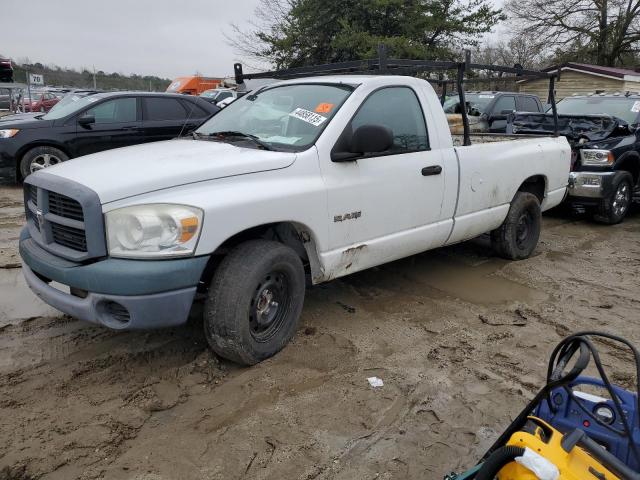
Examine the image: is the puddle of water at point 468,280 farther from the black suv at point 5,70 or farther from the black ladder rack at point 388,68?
the black suv at point 5,70

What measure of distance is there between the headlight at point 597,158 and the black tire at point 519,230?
2362 millimetres

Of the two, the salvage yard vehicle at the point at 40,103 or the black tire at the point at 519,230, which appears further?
the salvage yard vehicle at the point at 40,103

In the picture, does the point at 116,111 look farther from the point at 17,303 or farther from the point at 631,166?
the point at 631,166

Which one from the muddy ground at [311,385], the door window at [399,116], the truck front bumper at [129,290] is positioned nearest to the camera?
the muddy ground at [311,385]

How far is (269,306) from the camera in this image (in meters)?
3.46

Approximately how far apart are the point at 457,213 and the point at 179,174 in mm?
2545

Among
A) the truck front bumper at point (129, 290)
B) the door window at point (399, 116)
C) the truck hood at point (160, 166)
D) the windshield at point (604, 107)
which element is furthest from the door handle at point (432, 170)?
the windshield at point (604, 107)

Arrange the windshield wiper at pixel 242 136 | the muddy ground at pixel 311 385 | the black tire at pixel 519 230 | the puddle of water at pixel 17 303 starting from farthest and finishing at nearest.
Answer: the black tire at pixel 519 230, the puddle of water at pixel 17 303, the windshield wiper at pixel 242 136, the muddy ground at pixel 311 385

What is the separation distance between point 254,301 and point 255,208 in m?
0.58

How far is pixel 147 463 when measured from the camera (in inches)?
99.1

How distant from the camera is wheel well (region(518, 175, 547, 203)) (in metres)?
5.74

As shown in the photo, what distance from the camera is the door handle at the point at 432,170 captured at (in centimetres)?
417

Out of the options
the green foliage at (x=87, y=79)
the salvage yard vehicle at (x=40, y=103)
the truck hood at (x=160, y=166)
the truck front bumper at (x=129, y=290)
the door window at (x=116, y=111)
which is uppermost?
the green foliage at (x=87, y=79)

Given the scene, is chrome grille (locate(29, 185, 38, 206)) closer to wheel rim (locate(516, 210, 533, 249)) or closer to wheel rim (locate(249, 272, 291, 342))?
wheel rim (locate(249, 272, 291, 342))
